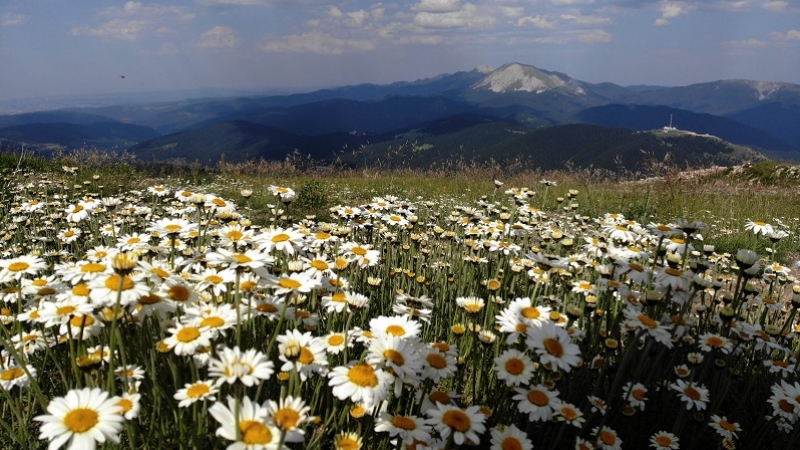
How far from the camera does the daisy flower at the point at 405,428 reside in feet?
6.40

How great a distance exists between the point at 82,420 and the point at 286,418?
0.62m

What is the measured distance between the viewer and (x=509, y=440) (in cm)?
204

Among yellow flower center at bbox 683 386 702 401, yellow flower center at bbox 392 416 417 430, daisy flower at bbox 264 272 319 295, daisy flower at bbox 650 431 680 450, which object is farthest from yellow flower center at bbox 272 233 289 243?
yellow flower center at bbox 683 386 702 401

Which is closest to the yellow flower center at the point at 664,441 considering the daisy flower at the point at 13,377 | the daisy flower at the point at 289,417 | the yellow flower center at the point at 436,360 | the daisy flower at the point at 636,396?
the daisy flower at the point at 636,396

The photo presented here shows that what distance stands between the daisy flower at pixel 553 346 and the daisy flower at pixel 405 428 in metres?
0.59

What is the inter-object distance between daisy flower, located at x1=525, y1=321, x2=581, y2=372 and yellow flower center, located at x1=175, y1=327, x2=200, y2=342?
1.40 m

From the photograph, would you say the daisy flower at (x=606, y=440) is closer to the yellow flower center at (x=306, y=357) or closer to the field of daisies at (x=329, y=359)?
the field of daisies at (x=329, y=359)

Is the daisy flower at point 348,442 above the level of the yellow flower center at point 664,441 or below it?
above

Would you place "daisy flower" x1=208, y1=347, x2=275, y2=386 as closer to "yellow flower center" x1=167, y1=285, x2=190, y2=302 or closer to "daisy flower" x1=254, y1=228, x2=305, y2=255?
"yellow flower center" x1=167, y1=285, x2=190, y2=302

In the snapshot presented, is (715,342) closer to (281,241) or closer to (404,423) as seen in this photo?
(404,423)

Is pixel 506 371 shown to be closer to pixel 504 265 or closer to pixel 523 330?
pixel 523 330

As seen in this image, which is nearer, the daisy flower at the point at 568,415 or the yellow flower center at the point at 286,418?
the yellow flower center at the point at 286,418

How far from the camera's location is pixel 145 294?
1.93 meters

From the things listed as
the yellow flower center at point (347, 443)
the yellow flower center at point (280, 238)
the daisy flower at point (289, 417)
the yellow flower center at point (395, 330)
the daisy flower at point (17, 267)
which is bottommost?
the yellow flower center at point (347, 443)
